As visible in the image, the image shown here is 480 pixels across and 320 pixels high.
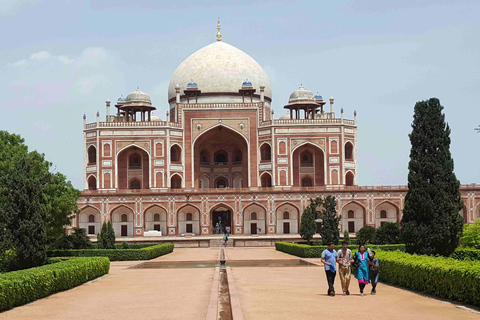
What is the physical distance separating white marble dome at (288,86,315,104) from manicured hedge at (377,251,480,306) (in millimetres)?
34877

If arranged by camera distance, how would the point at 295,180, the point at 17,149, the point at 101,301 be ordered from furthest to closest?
1. the point at 295,180
2. the point at 17,149
3. the point at 101,301

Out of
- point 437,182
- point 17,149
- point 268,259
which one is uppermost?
point 17,149

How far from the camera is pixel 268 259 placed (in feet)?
83.2

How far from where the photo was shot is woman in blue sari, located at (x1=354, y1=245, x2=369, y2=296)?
1309 centimetres

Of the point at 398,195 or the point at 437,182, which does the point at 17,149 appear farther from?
the point at 398,195

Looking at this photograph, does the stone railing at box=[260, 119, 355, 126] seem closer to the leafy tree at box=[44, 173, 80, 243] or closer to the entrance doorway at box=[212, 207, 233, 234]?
the entrance doorway at box=[212, 207, 233, 234]

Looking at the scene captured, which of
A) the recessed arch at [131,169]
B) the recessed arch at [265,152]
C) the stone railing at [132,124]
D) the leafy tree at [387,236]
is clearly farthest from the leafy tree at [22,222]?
the recessed arch at [265,152]

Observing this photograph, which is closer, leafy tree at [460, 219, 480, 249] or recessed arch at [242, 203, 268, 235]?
leafy tree at [460, 219, 480, 249]

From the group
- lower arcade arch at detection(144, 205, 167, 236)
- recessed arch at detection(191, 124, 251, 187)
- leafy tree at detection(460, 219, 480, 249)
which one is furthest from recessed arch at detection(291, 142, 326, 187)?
leafy tree at detection(460, 219, 480, 249)

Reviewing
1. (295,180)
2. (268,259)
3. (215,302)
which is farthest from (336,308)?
(295,180)

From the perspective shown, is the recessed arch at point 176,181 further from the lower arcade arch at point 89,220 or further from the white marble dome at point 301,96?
the white marble dome at point 301,96

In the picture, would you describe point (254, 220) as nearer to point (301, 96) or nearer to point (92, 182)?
point (301, 96)

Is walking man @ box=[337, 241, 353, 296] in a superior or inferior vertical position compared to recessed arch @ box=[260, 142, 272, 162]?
inferior

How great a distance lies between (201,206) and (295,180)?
8460 millimetres
